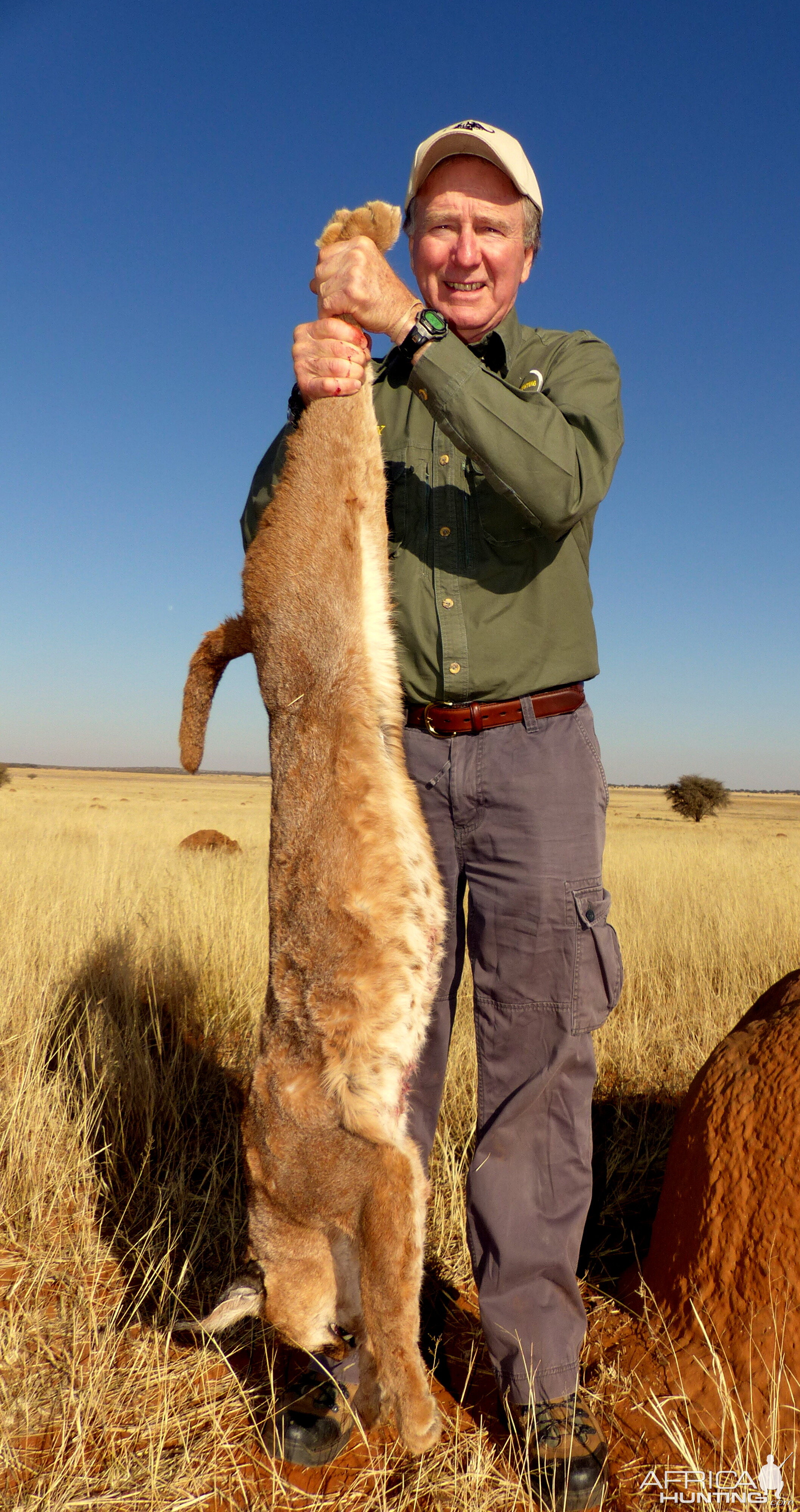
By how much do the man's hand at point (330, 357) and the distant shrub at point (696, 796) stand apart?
41.5m

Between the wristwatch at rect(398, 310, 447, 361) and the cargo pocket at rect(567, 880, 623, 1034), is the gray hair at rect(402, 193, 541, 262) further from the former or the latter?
the cargo pocket at rect(567, 880, 623, 1034)

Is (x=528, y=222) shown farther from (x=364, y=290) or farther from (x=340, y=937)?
(x=340, y=937)

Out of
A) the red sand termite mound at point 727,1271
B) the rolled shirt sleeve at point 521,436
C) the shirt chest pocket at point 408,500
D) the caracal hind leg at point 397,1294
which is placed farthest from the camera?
the shirt chest pocket at point 408,500

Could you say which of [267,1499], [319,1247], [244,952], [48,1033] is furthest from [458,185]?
[244,952]

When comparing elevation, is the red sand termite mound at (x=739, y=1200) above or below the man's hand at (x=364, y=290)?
below

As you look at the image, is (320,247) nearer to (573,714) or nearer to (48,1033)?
(573,714)

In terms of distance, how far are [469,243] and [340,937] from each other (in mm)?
2211

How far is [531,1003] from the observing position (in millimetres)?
2754

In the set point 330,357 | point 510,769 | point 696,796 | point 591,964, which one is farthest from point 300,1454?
point 696,796

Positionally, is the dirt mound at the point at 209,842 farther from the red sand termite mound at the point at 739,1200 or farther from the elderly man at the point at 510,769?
the elderly man at the point at 510,769

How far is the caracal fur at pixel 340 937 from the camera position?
2.18m

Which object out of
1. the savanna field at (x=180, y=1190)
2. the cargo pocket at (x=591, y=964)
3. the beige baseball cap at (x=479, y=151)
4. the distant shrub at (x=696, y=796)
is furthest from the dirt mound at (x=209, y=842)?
the distant shrub at (x=696, y=796)

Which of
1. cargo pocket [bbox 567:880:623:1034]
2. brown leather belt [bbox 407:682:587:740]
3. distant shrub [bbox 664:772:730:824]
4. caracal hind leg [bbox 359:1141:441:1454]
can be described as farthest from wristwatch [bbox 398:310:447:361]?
distant shrub [bbox 664:772:730:824]

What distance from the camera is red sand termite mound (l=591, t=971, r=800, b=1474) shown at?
266 centimetres
